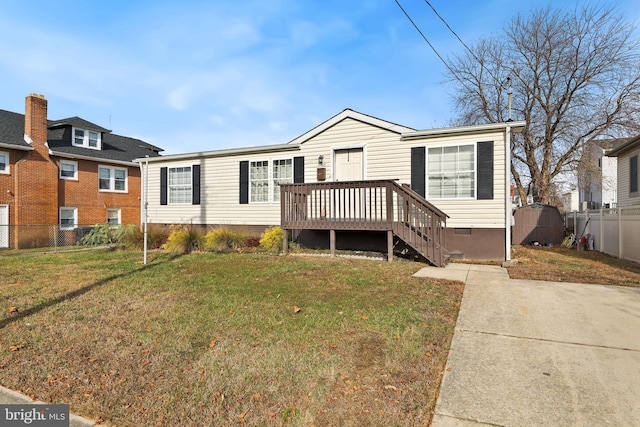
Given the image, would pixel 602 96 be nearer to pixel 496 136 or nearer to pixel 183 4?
pixel 496 136

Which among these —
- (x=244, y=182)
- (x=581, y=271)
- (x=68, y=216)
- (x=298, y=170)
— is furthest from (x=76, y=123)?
(x=581, y=271)

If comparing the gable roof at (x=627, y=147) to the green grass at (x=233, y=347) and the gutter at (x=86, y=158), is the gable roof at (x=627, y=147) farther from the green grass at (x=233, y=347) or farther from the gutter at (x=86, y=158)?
the gutter at (x=86, y=158)

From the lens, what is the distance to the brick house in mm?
13961

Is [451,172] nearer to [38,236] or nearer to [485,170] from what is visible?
[485,170]

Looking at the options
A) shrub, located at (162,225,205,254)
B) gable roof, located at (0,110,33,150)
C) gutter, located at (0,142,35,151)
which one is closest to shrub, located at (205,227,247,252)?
shrub, located at (162,225,205,254)

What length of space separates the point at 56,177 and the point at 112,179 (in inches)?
104

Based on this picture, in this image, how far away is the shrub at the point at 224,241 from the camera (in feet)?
32.6

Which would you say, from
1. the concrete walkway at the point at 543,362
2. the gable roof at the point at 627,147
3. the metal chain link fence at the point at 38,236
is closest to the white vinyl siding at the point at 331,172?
the concrete walkway at the point at 543,362

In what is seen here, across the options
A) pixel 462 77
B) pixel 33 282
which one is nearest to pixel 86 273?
pixel 33 282

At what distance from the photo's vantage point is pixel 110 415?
7.25 feet

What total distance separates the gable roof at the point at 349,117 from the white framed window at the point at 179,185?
4606 millimetres

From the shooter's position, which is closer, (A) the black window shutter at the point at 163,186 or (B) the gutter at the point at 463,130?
(B) the gutter at the point at 463,130

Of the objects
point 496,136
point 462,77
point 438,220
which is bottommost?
point 438,220

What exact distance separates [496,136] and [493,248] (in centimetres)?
280
